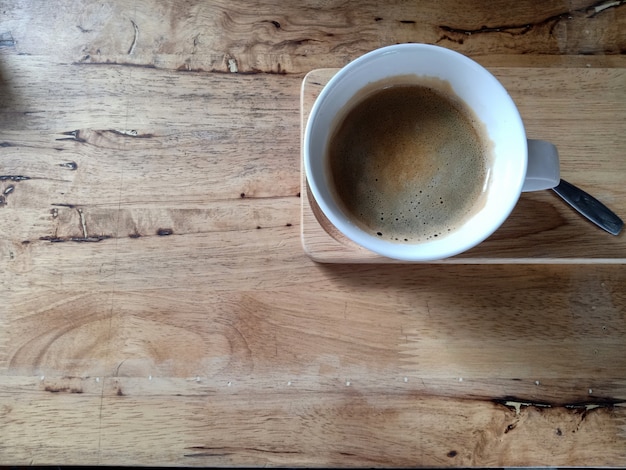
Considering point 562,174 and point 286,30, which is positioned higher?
point 286,30

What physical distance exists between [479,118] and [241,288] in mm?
320

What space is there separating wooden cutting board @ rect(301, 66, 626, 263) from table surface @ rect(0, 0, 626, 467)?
1cm

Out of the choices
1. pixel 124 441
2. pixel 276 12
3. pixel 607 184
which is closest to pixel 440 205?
pixel 607 184

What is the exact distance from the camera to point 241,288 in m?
0.65

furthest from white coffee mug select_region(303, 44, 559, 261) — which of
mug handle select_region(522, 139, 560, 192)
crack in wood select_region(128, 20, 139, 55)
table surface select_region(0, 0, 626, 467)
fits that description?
crack in wood select_region(128, 20, 139, 55)

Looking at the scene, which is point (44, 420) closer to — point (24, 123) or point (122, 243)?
point (122, 243)

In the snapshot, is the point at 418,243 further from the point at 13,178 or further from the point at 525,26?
the point at 13,178

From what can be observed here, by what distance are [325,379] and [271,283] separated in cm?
12

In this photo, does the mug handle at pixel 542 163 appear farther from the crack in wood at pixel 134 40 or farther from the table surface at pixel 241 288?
the crack in wood at pixel 134 40

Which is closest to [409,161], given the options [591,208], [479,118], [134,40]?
[479,118]

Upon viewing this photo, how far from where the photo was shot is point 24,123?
68cm

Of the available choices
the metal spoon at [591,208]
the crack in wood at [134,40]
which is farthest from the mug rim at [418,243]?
the crack in wood at [134,40]

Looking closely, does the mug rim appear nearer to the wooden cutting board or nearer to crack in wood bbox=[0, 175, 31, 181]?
the wooden cutting board

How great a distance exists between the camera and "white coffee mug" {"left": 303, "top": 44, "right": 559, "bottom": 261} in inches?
20.5
